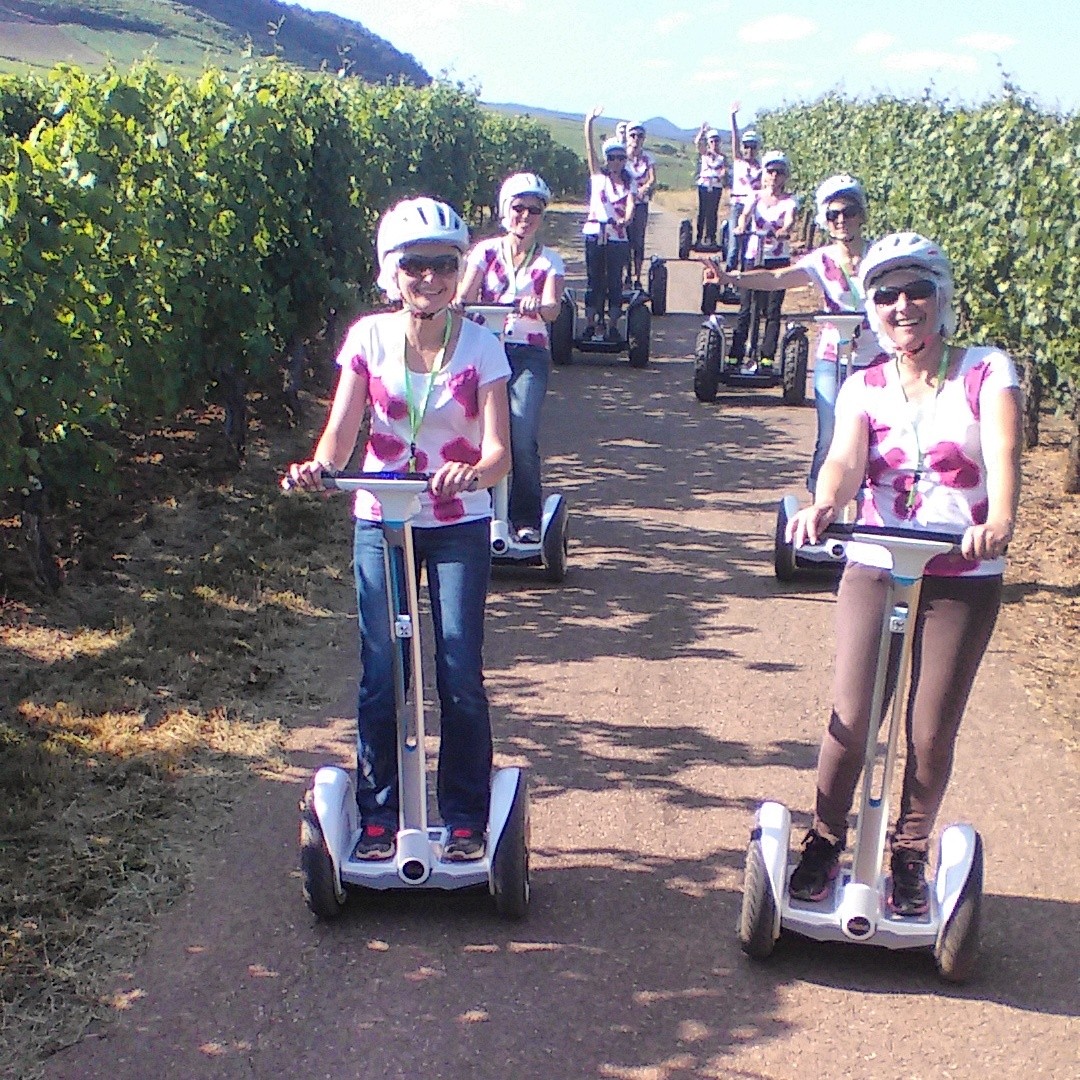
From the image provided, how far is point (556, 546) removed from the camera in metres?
6.76

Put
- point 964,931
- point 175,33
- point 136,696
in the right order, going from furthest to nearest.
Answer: point 175,33 < point 136,696 < point 964,931

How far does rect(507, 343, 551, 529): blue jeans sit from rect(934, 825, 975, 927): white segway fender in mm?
3485

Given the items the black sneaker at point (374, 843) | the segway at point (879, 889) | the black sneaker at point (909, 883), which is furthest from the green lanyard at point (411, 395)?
the black sneaker at point (909, 883)

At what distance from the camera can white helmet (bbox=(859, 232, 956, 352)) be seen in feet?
11.0

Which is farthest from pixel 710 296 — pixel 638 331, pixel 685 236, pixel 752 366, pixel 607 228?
pixel 685 236

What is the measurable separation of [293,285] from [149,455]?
5.16 feet

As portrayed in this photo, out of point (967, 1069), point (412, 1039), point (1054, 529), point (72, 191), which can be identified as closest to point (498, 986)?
point (412, 1039)

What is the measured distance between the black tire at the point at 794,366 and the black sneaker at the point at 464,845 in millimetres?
7920

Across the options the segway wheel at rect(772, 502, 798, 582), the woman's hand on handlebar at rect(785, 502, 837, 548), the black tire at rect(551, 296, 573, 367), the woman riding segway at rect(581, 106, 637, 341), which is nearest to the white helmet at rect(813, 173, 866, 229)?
the segway wheel at rect(772, 502, 798, 582)

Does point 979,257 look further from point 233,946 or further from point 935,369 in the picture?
point 233,946

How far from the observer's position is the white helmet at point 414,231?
3.63m

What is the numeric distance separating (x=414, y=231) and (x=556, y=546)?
3.27 meters

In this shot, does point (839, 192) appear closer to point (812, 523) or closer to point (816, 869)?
point (812, 523)

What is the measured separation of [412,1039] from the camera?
11.2 feet
